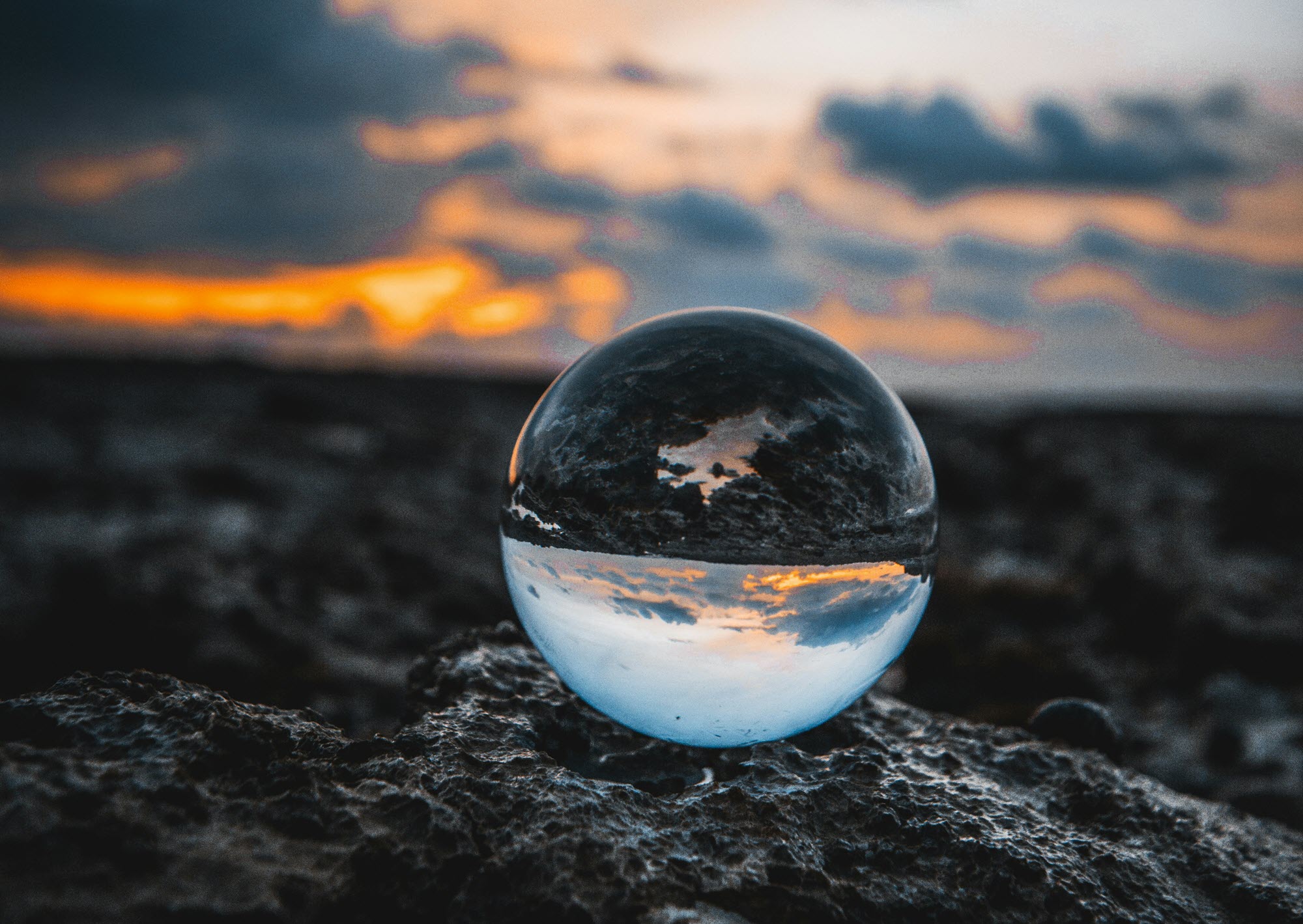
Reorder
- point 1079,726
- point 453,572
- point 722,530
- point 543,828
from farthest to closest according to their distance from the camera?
1. point 453,572
2. point 1079,726
3. point 722,530
4. point 543,828

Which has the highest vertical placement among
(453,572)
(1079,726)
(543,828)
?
(543,828)

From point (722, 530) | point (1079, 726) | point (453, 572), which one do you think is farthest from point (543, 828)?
point (453, 572)

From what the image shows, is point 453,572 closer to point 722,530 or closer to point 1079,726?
point 1079,726

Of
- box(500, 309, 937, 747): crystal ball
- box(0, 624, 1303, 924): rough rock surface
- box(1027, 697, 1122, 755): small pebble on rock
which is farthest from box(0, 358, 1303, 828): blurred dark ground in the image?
box(500, 309, 937, 747): crystal ball

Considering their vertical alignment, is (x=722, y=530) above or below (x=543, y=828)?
above

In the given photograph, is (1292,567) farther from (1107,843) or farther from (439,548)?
(439,548)

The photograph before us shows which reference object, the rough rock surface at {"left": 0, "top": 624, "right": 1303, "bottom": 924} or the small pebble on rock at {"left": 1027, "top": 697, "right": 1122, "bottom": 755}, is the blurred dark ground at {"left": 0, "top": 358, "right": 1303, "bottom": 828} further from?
the rough rock surface at {"left": 0, "top": 624, "right": 1303, "bottom": 924}

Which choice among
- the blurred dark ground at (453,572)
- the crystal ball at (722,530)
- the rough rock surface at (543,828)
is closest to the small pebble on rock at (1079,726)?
the rough rock surface at (543,828)

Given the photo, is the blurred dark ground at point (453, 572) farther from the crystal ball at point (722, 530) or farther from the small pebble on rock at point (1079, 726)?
the crystal ball at point (722, 530)
